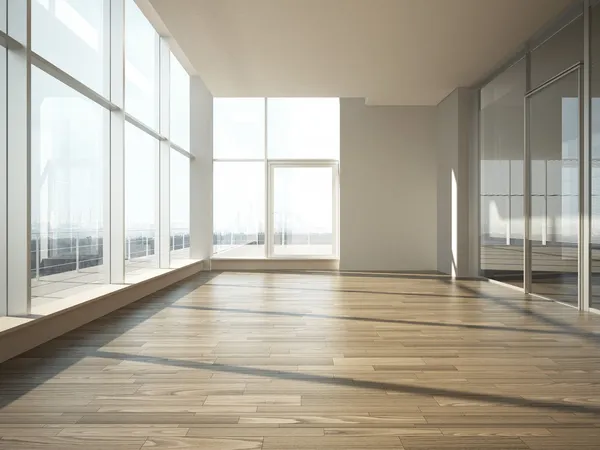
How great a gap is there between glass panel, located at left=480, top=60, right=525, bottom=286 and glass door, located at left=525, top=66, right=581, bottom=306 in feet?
0.96

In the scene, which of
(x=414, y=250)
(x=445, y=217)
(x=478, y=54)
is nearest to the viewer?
(x=478, y=54)

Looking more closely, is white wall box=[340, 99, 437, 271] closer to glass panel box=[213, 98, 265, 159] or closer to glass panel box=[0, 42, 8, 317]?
glass panel box=[213, 98, 265, 159]

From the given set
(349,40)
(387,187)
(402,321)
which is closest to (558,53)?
(349,40)

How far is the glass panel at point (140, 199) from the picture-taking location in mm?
6514

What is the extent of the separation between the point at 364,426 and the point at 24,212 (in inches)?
107

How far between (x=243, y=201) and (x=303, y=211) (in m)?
1.18

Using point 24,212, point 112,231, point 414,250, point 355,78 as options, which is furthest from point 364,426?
point 414,250

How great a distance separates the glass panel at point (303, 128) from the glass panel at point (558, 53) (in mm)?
4560

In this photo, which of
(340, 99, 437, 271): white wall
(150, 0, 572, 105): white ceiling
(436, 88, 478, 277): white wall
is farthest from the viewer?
(340, 99, 437, 271): white wall

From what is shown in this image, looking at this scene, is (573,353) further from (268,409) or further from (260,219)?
(260,219)

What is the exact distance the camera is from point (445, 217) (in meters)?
9.51

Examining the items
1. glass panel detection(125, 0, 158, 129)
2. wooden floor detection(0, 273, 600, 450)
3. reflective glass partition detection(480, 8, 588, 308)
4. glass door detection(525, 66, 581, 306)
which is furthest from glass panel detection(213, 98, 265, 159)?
wooden floor detection(0, 273, 600, 450)

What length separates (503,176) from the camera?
7.37 metres

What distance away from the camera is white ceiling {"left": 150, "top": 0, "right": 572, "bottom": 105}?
5.66 metres
